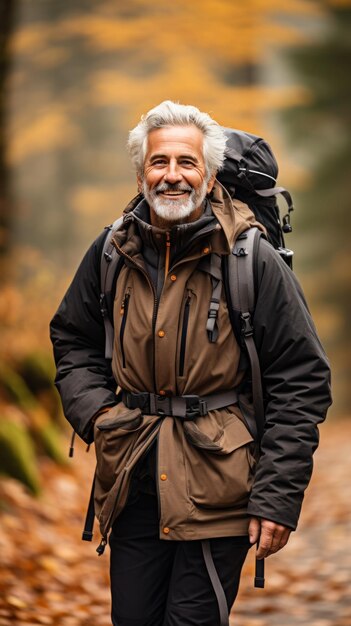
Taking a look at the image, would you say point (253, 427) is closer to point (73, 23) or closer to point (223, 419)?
point (223, 419)

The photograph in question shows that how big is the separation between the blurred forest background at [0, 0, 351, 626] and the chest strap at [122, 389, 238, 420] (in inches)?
176

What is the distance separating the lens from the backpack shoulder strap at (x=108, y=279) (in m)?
3.92

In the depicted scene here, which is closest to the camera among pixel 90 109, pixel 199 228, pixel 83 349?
pixel 199 228

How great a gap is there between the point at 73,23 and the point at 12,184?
2.49 meters

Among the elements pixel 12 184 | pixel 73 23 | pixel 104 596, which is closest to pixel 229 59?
pixel 73 23

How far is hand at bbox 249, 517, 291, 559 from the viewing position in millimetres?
3568

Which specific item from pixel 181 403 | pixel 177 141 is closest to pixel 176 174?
pixel 177 141

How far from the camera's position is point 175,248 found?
12.2 feet

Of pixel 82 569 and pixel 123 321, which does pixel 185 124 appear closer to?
pixel 123 321

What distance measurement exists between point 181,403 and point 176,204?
0.71 m

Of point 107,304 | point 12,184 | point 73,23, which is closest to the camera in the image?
point 107,304

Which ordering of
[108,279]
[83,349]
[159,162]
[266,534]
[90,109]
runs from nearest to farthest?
[266,534], [159,162], [108,279], [83,349], [90,109]

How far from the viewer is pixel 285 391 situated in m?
3.65

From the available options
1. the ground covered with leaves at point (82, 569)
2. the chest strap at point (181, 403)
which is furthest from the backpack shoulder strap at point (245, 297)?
the ground covered with leaves at point (82, 569)
